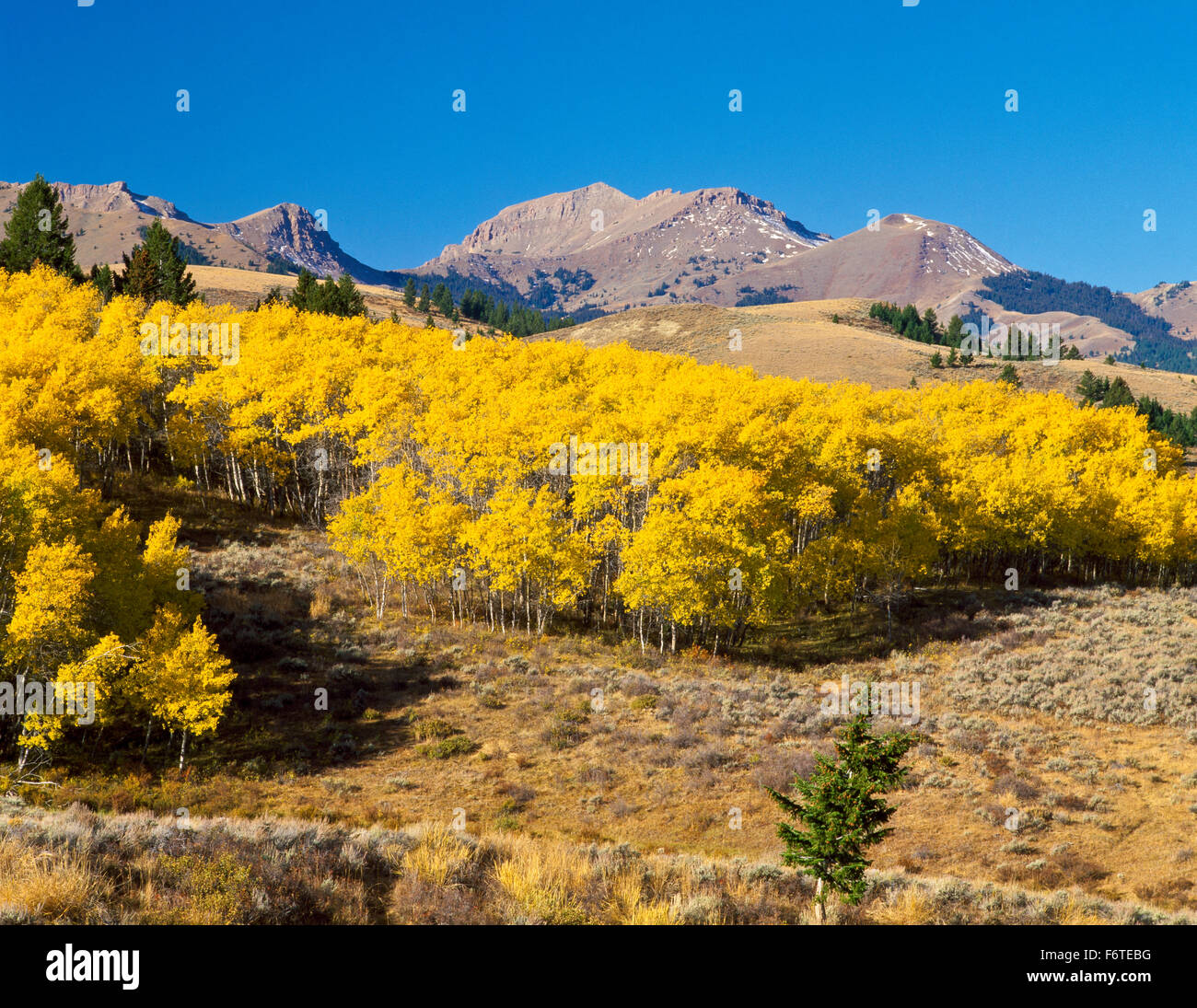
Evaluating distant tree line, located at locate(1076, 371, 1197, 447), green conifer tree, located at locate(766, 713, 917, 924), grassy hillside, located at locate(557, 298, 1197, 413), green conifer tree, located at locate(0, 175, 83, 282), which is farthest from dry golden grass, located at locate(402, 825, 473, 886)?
grassy hillside, located at locate(557, 298, 1197, 413)

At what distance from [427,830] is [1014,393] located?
311 ft

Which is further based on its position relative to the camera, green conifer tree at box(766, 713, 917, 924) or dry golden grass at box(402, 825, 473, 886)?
green conifer tree at box(766, 713, 917, 924)

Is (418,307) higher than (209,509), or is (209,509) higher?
(418,307)

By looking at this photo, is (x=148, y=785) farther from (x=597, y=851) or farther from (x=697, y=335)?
(x=697, y=335)

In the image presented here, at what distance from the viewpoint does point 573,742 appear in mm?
30578

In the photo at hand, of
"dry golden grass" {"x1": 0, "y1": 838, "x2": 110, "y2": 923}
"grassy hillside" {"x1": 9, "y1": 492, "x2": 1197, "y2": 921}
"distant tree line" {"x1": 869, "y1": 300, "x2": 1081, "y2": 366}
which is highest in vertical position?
"distant tree line" {"x1": 869, "y1": 300, "x2": 1081, "y2": 366}

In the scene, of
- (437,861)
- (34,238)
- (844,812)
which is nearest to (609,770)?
(844,812)

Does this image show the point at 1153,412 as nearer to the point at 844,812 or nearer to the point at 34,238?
the point at 844,812

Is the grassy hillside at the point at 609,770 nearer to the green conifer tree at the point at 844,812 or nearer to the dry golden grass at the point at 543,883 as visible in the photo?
the dry golden grass at the point at 543,883

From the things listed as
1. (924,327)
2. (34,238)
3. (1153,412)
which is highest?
(924,327)

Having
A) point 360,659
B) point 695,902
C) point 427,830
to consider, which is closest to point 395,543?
point 360,659

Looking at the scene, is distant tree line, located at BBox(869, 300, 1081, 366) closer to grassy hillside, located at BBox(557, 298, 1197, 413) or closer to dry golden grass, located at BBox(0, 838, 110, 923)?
grassy hillside, located at BBox(557, 298, 1197, 413)

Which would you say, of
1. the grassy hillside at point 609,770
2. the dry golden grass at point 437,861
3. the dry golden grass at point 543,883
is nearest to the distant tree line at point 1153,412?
the grassy hillside at point 609,770

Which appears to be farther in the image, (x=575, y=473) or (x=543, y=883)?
(x=575, y=473)
